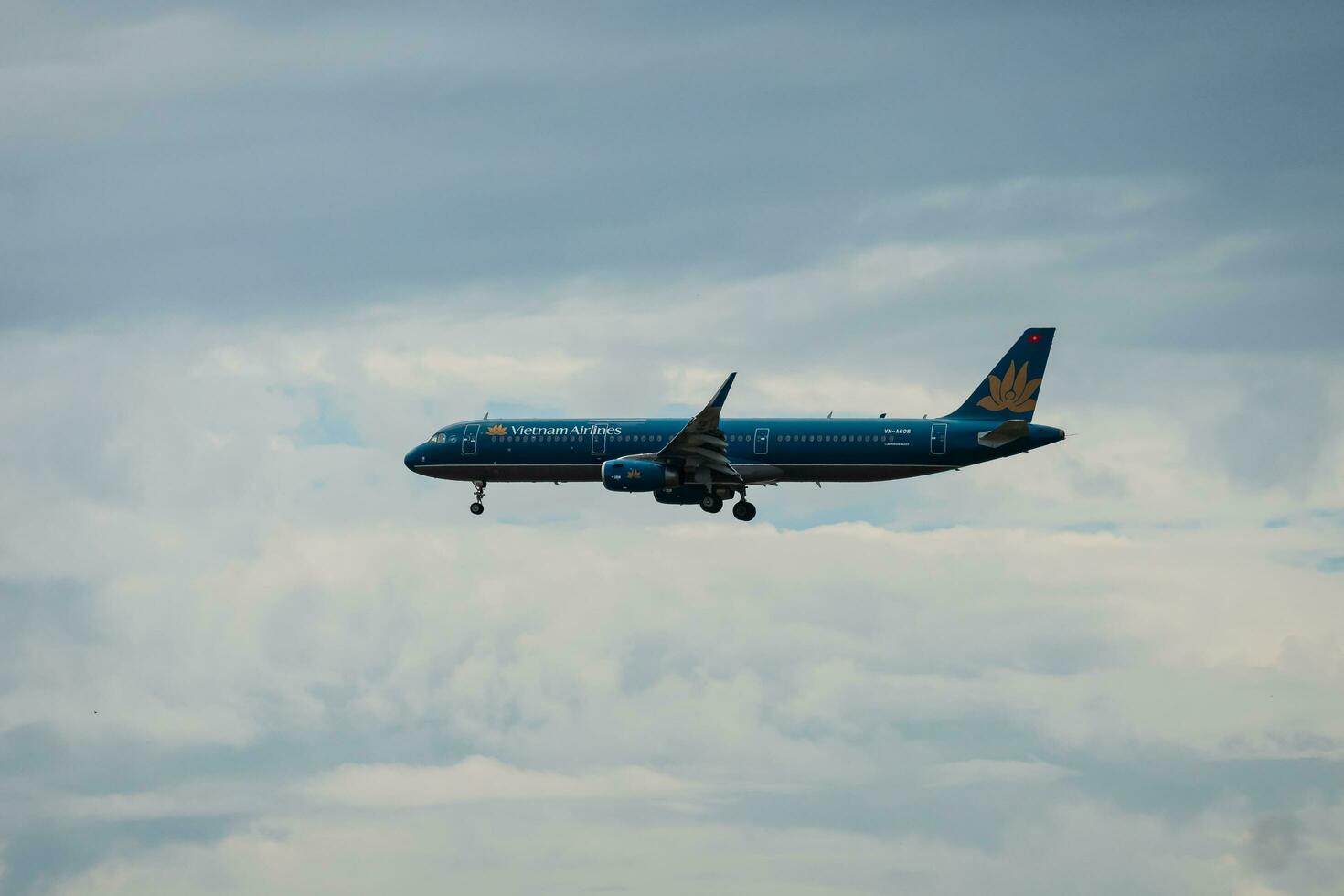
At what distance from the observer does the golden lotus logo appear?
9650cm

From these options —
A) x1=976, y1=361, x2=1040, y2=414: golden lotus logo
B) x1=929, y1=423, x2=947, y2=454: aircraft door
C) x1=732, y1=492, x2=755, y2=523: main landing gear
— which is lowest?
x1=732, y1=492, x2=755, y2=523: main landing gear

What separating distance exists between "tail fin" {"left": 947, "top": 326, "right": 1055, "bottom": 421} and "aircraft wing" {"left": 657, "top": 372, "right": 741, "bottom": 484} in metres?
13.4

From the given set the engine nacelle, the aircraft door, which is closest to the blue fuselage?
the aircraft door

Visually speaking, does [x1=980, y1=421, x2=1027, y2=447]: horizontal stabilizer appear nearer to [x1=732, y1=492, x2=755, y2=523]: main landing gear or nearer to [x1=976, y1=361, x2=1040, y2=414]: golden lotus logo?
[x1=976, y1=361, x2=1040, y2=414]: golden lotus logo

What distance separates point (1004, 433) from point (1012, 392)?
3429 mm

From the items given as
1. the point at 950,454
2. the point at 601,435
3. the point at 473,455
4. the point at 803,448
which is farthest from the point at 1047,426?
the point at 473,455

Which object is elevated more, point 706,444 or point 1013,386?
point 1013,386

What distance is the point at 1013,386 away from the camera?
96688 mm

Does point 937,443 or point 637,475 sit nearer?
point 637,475

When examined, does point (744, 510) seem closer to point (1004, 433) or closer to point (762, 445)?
point (762, 445)

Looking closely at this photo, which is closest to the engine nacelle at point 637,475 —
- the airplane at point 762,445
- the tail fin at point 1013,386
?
the airplane at point 762,445

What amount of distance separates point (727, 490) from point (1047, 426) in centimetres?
1765

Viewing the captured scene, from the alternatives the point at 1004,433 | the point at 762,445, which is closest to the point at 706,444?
the point at 762,445

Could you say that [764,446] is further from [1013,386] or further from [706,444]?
[1013,386]
